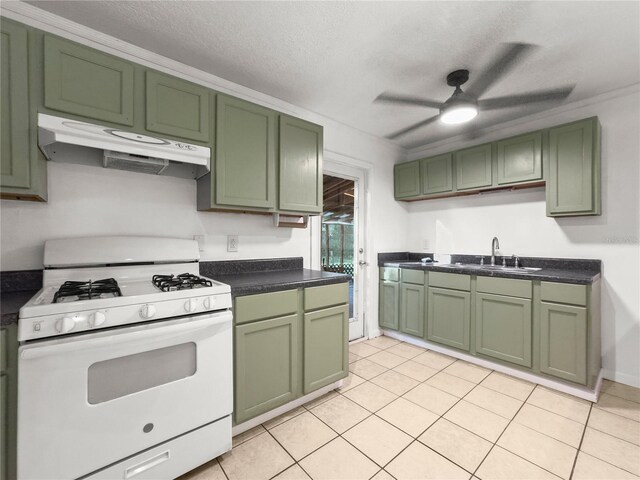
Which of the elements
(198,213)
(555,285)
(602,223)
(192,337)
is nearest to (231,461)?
(192,337)

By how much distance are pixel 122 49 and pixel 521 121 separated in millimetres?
3632

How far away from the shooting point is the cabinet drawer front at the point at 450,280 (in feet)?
9.09

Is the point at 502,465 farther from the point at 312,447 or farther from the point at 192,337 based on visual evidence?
the point at 192,337

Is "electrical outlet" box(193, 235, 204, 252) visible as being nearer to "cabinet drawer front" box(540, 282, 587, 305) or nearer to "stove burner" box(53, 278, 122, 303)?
"stove burner" box(53, 278, 122, 303)

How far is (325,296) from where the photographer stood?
2.14m

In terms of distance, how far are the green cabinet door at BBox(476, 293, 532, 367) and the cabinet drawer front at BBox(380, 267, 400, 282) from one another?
0.91 m

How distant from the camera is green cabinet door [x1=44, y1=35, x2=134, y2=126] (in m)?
1.44

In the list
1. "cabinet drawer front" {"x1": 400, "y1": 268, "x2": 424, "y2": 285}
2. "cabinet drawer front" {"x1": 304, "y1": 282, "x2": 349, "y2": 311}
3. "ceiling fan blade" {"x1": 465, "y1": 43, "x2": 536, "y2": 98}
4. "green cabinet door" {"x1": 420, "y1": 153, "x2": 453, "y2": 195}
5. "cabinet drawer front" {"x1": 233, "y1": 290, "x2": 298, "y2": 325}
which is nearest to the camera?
"cabinet drawer front" {"x1": 233, "y1": 290, "x2": 298, "y2": 325}

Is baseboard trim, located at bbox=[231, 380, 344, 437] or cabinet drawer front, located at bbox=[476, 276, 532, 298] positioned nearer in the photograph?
baseboard trim, located at bbox=[231, 380, 344, 437]

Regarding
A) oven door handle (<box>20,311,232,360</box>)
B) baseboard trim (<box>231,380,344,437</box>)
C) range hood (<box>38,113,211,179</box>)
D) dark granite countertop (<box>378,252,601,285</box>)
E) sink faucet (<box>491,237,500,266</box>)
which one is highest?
range hood (<box>38,113,211,179</box>)

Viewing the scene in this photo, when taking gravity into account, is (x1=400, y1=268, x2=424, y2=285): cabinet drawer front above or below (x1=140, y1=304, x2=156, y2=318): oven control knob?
below

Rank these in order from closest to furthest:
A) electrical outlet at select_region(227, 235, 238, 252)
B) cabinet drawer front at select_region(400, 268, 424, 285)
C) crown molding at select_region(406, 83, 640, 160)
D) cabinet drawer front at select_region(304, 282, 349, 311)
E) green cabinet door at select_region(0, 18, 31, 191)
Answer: green cabinet door at select_region(0, 18, 31, 191), cabinet drawer front at select_region(304, 282, 349, 311), electrical outlet at select_region(227, 235, 238, 252), crown molding at select_region(406, 83, 640, 160), cabinet drawer front at select_region(400, 268, 424, 285)

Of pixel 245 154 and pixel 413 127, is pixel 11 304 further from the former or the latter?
pixel 413 127

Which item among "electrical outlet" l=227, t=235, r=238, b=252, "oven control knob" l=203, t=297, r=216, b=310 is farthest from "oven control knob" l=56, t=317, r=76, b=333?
"electrical outlet" l=227, t=235, r=238, b=252
